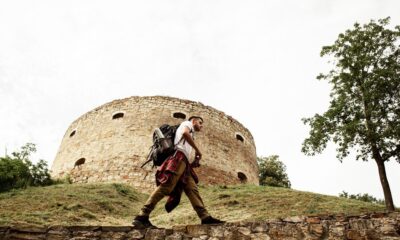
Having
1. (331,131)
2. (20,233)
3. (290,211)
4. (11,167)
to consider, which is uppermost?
(331,131)

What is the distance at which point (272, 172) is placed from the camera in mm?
22234

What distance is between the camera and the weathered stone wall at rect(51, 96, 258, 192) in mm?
15383

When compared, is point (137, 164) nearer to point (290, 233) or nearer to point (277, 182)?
point (277, 182)

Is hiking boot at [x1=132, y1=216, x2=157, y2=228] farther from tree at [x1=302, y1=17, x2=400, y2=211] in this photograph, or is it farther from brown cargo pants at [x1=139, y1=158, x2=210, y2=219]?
tree at [x1=302, y1=17, x2=400, y2=211]

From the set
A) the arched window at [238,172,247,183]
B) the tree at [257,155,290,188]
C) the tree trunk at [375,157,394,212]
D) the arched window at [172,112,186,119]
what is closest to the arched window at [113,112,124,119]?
the arched window at [172,112,186,119]

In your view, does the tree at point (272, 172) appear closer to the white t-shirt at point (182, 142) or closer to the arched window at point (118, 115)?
the arched window at point (118, 115)

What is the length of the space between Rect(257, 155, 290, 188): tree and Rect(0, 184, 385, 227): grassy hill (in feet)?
31.1

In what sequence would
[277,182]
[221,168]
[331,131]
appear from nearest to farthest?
[331,131] < [221,168] < [277,182]

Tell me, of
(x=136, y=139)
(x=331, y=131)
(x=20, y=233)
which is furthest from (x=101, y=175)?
(x=20, y=233)

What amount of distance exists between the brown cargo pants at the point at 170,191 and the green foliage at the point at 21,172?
29.0 ft

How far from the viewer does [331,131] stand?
37.3ft

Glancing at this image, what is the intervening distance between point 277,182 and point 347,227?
56.2 ft

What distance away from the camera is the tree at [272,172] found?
21094 mm

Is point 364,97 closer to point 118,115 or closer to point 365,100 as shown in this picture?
point 365,100
